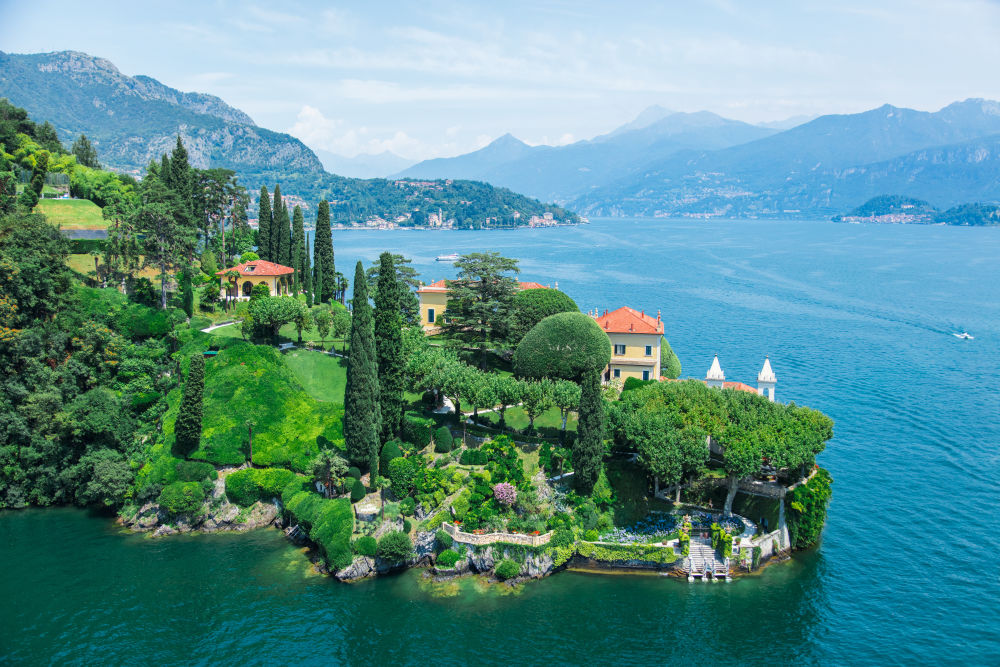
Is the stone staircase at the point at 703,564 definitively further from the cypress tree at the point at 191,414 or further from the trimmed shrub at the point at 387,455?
the cypress tree at the point at 191,414

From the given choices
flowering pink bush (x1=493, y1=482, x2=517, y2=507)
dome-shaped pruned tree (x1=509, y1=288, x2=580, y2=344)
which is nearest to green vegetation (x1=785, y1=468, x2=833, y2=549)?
flowering pink bush (x1=493, y1=482, x2=517, y2=507)

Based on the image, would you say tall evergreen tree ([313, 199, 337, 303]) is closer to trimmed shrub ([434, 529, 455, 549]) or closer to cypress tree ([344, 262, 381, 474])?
cypress tree ([344, 262, 381, 474])

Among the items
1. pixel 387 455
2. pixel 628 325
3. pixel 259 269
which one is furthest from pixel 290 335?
pixel 628 325

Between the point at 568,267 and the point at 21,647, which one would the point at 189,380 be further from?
the point at 568,267

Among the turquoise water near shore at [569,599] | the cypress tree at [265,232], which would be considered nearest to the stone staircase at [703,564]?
the turquoise water near shore at [569,599]

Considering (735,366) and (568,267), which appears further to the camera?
(568,267)

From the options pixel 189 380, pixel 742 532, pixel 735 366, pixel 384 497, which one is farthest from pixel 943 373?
pixel 189 380
